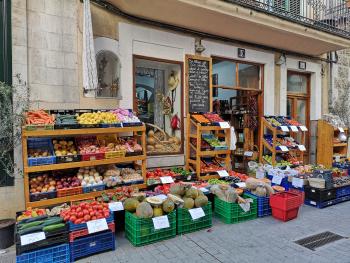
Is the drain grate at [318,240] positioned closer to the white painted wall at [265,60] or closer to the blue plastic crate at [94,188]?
the blue plastic crate at [94,188]

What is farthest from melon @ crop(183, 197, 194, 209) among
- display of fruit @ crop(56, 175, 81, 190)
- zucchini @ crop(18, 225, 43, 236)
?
zucchini @ crop(18, 225, 43, 236)

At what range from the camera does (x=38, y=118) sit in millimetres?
4328

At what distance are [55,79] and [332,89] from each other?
9.49 m

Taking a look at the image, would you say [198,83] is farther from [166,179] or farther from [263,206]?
[263,206]

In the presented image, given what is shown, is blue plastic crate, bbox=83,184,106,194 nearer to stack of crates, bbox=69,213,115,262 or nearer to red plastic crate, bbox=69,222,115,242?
stack of crates, bbox=69,213,115,262

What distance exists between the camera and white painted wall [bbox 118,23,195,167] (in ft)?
19.3

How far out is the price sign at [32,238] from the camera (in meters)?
3.27

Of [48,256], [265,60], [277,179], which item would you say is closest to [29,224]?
[48,256]

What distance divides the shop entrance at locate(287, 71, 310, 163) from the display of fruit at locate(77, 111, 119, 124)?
676 cm

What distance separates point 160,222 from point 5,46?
3936 millimetres

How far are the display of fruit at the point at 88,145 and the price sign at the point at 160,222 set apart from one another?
1582 mm

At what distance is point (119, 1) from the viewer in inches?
216

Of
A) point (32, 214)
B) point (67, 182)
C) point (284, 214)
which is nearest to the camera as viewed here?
point (32, 214)

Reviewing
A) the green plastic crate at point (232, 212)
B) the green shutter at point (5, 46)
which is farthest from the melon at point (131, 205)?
the green shutter at point (5, 46)
